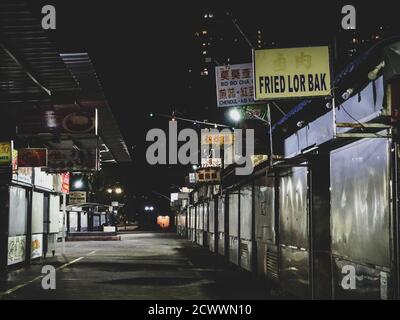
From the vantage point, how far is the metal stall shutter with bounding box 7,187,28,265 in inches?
730

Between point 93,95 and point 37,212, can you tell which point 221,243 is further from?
point 93,95

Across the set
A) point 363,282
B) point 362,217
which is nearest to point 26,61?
point 362,217

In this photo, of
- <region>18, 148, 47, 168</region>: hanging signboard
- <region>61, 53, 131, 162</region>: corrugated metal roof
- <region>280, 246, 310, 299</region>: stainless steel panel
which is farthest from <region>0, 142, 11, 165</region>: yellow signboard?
<region>280, 246, 310, 299</region>: stainless steel panel

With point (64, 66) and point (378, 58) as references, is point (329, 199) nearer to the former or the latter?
point (378, 58)

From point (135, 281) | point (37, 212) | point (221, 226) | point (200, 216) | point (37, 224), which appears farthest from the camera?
point (200, 216)

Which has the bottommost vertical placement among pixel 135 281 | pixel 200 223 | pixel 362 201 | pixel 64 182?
pixel 135 281

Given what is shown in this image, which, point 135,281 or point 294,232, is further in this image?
point 135,281

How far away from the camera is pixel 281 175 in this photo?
14.0m

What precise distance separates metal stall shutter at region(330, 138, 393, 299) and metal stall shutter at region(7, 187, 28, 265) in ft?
40.0

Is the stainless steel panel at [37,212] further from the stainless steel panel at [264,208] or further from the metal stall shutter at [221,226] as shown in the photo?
the stainless steel panel at [264,208]

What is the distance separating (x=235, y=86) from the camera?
551 inches

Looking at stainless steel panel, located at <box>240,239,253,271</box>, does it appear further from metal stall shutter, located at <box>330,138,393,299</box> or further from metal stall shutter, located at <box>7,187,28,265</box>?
metal stall shutter, located at <box>7,187,28,265</box>

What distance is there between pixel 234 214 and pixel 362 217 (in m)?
12.5
